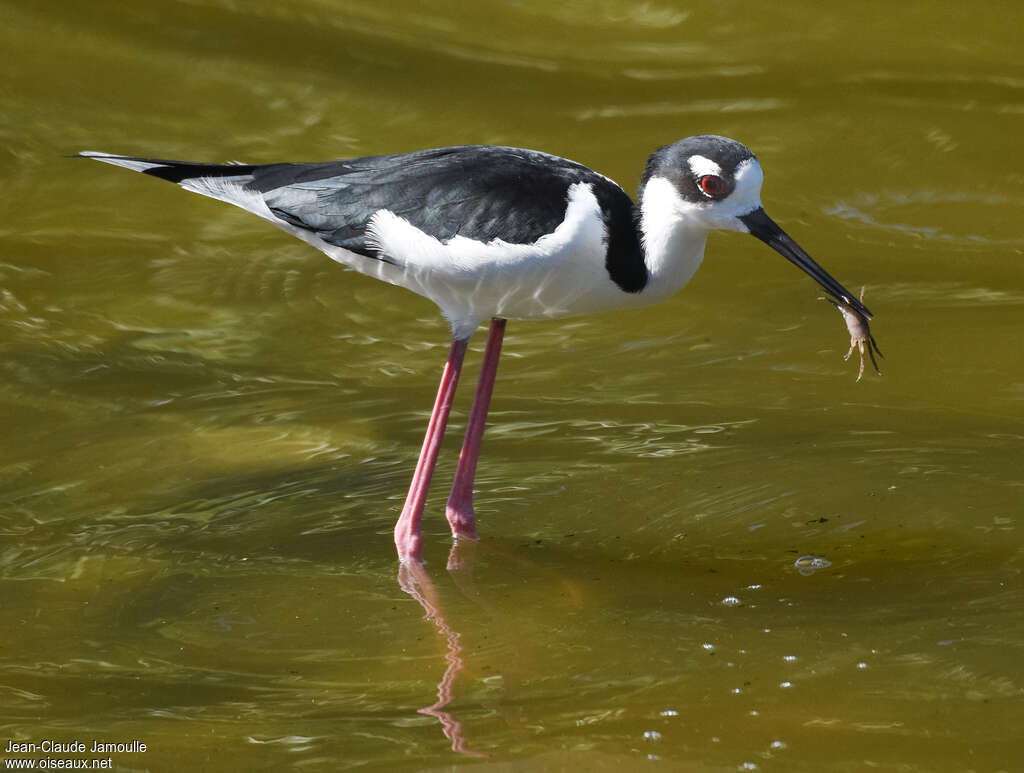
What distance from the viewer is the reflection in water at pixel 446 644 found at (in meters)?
4.52

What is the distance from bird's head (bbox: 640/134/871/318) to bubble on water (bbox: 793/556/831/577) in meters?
0.94

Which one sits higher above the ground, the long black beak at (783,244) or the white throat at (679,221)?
the white throat at (679,221)

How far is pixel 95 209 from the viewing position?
390 inches

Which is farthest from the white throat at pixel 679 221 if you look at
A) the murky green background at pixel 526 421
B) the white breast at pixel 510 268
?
the murky green background at pixel 526 421

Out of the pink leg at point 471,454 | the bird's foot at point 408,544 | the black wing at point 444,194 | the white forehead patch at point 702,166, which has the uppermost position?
the black wing at point 444,194

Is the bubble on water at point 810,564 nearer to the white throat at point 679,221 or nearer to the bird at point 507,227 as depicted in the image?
the bird at point 507,227

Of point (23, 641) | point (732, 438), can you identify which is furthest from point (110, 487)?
point (732, 438)

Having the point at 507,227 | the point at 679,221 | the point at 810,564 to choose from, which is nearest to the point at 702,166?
the point at 679,221

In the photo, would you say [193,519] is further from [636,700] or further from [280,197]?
[636,700]

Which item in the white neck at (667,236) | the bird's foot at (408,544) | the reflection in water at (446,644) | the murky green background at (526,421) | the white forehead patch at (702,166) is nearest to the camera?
the reflection in water at (446,644)

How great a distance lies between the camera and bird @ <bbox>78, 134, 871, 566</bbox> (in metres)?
5.29

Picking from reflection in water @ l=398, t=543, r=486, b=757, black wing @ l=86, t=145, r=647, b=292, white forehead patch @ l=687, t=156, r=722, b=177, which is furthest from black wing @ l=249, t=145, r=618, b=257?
reflection in water @ l=398, t=543, r=486, b=757

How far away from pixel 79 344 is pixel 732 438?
12.0 ft

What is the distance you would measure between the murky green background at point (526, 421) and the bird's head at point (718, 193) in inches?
46.0
